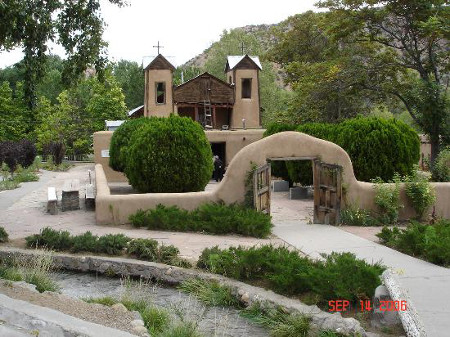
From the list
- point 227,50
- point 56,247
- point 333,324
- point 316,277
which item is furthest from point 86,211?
point 227,50

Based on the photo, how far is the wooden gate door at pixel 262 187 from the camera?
14462mm

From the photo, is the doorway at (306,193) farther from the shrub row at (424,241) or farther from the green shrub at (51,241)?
the green shrub at (51,241)

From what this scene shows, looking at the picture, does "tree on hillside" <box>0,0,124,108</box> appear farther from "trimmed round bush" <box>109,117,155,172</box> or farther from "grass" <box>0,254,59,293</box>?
"trimmed round bush" <box>109,117,155,172</box>

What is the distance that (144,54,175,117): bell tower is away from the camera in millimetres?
34188

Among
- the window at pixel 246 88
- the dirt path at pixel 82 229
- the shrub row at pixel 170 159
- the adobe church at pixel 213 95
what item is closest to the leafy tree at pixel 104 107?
the adobe church at pixel 213 95

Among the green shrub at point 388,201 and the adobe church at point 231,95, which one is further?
the adobe church at point 231,95

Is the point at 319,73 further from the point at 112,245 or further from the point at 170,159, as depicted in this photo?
the point at 112,245

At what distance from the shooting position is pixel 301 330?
7.08m

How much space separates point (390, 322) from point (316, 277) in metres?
1.45

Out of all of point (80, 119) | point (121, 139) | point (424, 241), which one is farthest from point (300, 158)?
point (80, 119)

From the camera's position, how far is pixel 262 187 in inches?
581

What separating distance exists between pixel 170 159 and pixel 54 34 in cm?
520

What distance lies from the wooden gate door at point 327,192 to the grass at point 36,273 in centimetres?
758

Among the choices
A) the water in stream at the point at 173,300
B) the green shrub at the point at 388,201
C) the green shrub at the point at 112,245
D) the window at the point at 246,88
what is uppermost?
the window at the point at 246,88
